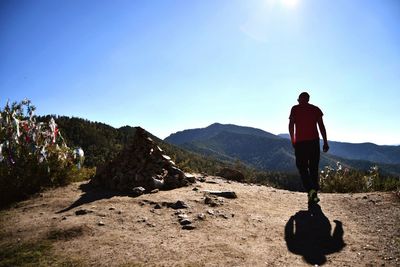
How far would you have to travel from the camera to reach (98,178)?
8.23 m

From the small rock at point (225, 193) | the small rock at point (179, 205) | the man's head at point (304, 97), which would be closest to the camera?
the small rock at point (179, 205)

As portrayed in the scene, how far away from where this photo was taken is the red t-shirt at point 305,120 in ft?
23.9

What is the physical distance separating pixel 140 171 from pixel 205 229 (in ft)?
→ 10.8

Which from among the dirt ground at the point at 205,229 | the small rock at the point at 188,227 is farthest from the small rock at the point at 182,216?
the small rock at the point at 188,227

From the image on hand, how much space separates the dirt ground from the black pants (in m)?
0.56

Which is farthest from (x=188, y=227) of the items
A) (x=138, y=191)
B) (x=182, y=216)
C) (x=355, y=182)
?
(x=355, y=182)

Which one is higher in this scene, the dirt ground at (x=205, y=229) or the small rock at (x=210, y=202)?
the small rock at (x=210, y=202)

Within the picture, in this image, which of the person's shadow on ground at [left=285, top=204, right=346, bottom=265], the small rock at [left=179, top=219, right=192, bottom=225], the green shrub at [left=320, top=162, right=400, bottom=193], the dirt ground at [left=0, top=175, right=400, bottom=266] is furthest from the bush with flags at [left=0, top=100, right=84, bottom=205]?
the green shrub at [left=320, top=162, right=400, bottom=193]

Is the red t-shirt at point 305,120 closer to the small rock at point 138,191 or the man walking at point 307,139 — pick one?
the man walking at point 307,139

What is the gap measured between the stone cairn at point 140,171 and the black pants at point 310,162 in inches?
123

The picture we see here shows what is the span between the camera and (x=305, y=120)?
7391mm

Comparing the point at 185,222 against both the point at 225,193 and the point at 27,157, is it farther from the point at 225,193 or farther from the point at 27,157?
the point at 27,157

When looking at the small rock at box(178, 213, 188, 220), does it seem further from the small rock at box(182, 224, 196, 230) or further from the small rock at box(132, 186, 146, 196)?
the small rock at box(132, 186, 146, 196)

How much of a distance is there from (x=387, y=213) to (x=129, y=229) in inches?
198
